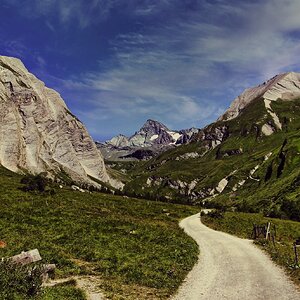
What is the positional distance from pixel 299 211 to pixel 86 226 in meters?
85.4

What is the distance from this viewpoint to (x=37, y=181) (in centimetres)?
9762

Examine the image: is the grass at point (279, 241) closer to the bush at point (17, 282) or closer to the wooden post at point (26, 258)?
the bush at point (17, 282)

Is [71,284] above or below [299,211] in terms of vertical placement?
below

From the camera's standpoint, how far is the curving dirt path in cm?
2273

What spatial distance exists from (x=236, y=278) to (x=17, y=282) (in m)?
15.8

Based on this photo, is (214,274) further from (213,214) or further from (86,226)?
(213,214)

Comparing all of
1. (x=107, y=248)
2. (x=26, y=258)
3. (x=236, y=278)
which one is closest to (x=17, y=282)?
(x=26, y=258)

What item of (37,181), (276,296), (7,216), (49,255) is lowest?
(276,296)

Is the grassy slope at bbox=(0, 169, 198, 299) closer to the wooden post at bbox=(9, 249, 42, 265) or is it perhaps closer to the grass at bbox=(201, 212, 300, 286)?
the wooden post at bbox=(9, 249, 42, 265)

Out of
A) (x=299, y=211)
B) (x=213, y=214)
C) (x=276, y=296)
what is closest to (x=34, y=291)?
(x=276, y=296)

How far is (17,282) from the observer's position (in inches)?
810

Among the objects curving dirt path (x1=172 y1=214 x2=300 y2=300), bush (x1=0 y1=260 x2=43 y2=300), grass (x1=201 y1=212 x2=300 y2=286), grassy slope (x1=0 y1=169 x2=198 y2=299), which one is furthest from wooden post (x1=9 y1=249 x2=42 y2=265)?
grass (x1=201 y1=212 x2=300 y2=286)

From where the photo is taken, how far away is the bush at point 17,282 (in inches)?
770

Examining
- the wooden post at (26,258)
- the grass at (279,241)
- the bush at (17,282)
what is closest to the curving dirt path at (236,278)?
the grass at (279,241)
